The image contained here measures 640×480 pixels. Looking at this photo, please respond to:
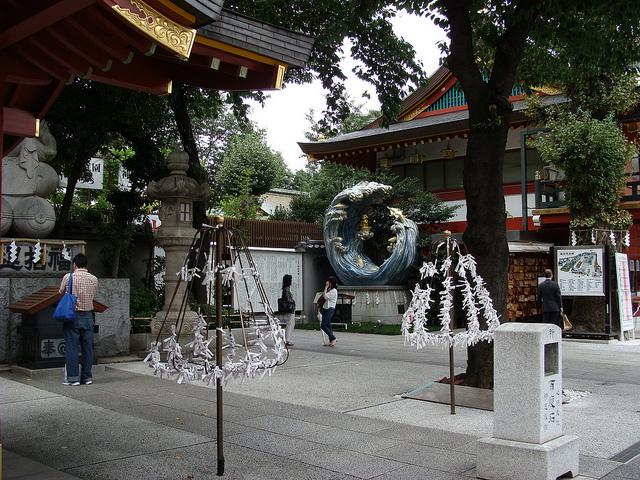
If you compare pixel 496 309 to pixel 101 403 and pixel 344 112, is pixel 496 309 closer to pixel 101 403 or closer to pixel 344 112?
pixel 101 403

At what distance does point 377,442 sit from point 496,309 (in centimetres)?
317

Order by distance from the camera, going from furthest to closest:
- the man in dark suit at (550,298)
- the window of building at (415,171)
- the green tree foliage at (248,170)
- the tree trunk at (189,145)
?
the green tree foliage at (248,170), the window of building at (415,171), the tree trunk at (189,145), the man in dark suit at (550,298)

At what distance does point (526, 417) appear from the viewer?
17.1 ft

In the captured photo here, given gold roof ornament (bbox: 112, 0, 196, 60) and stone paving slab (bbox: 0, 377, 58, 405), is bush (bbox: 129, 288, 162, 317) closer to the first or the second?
stone paving slab (bbox: 0, 377, 58, 405)

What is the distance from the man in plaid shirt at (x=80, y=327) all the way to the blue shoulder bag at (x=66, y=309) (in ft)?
0.23

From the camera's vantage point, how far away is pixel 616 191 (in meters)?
16.5

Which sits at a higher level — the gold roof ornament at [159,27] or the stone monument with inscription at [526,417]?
the gold roof ornament at [159,27]

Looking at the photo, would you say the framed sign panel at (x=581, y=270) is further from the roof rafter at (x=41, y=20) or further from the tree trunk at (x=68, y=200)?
the roof rafter at (x=41, y=20)

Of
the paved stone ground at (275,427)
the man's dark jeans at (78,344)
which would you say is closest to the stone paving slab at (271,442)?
the paved stone ground at (275,427)

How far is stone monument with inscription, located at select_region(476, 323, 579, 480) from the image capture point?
511 centimetres

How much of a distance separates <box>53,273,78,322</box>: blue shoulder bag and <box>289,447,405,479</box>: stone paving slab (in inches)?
175

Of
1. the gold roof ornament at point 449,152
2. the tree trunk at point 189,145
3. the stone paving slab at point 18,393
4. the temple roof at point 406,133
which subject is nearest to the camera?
the stone paving slab at point 18,393

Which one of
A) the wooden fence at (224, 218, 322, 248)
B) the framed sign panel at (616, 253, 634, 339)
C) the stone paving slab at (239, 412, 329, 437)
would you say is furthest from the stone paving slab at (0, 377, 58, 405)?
the framed sign panel at (616, 253, 634, 339)

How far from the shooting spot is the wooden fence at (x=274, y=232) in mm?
19734
